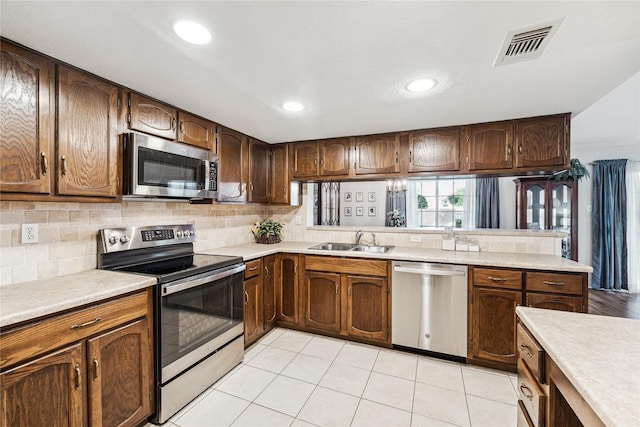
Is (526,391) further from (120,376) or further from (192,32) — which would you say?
(192,32)

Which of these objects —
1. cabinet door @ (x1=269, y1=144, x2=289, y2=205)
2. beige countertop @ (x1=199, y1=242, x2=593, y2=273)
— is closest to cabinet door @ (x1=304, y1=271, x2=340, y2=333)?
beige countertop @ (x1=199, y1=242, x2=593, y2=273)

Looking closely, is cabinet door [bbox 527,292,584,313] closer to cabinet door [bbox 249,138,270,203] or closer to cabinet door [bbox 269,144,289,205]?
cabinet door [bbox 269,144,289,205]

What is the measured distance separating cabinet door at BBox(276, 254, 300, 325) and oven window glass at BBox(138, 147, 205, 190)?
3.97 feet

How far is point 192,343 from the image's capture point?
1.97m

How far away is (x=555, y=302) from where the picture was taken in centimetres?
219

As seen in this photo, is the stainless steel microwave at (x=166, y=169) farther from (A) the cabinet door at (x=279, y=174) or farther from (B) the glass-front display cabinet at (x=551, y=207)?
(B) the glass-front display cabinet at (x=551, y=207)

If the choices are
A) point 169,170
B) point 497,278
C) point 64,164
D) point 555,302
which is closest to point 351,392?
point 497,278

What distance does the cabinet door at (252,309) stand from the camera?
262 centimetres

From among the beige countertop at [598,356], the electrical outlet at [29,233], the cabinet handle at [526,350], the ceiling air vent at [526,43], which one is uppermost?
the ceiling air vent at [526,43]

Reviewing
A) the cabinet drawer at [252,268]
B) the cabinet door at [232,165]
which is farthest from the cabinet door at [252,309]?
the cabinet door at [232,165]

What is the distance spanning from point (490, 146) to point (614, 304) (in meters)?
3.53

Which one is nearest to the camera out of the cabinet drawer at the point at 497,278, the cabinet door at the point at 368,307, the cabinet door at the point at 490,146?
the cabinet drawer at the point at 497,278

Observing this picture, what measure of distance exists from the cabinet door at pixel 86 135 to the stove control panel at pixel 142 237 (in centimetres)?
36

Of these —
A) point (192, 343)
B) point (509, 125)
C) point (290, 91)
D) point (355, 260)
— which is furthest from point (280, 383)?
point (509, 125)
